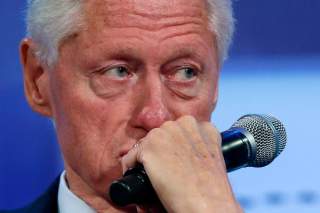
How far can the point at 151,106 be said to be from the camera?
4.69 feet

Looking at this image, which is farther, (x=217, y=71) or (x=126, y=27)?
(x=217, y=71)

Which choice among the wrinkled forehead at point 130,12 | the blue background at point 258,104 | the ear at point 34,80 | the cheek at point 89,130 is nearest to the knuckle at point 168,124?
the cheek at point 89,130

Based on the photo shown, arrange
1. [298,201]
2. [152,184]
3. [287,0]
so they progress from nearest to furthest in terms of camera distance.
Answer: [152,184], [298,201], [287,0]

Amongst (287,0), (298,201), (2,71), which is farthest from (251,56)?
(2,71)

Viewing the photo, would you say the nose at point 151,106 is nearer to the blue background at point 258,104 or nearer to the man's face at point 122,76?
the man's face at point 122,76

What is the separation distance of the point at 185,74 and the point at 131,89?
0.42 feet

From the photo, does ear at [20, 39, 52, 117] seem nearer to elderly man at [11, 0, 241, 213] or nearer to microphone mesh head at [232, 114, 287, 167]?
elderly man at [11, 0, 241, 213]

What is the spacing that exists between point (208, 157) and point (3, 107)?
83 centimetres

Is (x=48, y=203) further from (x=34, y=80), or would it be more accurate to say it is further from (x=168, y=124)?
(x=168, y=124)

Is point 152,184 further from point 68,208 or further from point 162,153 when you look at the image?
point 68,208

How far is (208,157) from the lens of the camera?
1.35m

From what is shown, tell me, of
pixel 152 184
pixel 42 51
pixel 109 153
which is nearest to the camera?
pixel 152 184

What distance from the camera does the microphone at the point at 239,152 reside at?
125 centimetres

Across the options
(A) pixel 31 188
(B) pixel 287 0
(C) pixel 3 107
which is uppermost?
(B) pixel 287 0
